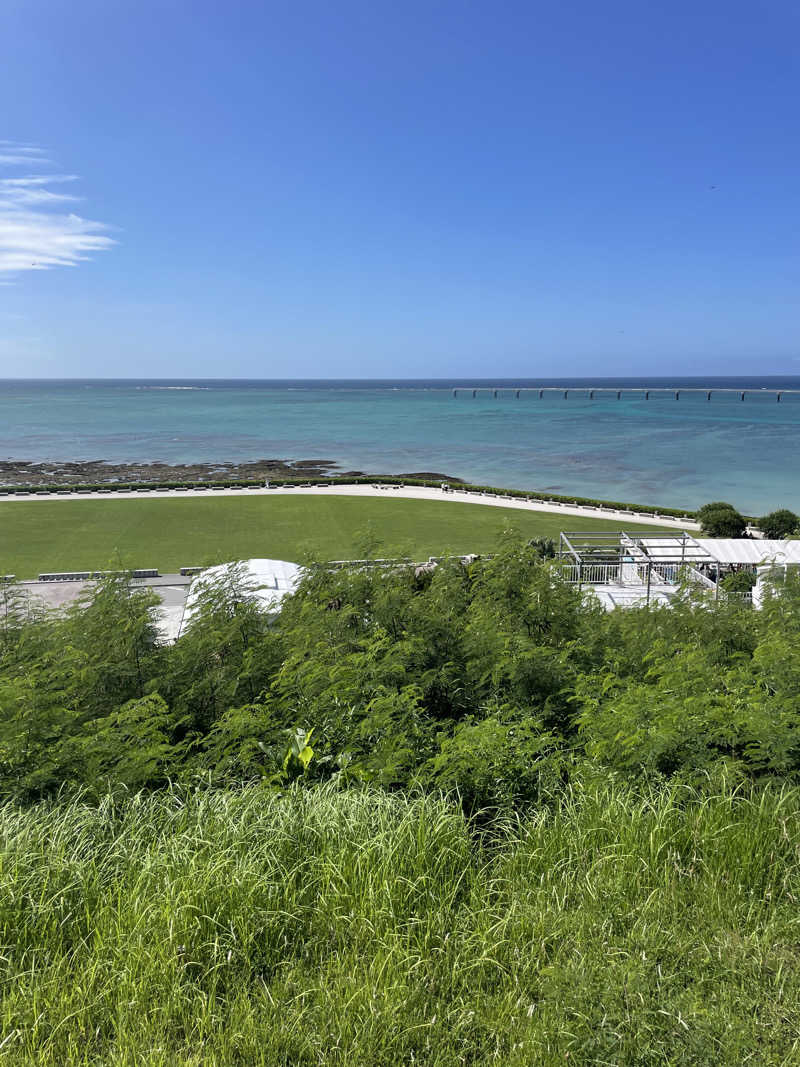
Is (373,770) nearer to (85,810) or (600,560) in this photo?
(85,810)

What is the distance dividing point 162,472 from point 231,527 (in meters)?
29.8

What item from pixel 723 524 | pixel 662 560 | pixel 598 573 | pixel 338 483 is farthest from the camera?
pixel 338 483

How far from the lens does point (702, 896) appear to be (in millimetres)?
3992

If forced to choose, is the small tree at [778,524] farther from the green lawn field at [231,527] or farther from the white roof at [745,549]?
the white roof at [745,549]

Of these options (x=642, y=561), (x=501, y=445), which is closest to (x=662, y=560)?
(x=642, y=561)

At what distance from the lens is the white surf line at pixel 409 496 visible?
37.2 metres

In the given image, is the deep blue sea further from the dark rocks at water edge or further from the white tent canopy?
the white tent canopy

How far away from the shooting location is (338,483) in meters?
50.3

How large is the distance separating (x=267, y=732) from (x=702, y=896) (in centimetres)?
380

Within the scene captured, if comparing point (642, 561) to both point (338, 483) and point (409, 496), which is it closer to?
point (409, 496)

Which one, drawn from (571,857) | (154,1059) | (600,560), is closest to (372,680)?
(571,857)

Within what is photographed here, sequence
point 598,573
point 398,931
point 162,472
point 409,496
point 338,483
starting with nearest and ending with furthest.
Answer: point 398,931 < point 598,573 < point 409,496 < point 338,483 < point 162,472

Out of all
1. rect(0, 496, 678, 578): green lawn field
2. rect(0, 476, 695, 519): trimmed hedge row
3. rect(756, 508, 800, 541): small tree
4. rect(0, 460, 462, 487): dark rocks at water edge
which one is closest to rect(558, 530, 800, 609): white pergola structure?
rect(0, 496, 678, 578): green lawn field

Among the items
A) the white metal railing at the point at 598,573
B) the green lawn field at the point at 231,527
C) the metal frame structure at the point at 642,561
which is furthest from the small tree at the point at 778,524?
the white metal railing at the point at 598,573
